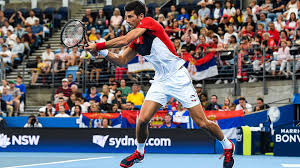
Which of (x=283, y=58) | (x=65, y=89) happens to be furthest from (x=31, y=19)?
(x=283, y=58)

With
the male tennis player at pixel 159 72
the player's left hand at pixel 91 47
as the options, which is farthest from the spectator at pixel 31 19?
the player's left hand at pixel 91 47

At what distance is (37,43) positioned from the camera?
79.7 feet

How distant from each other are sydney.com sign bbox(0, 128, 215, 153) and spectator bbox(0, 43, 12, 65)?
7.29m

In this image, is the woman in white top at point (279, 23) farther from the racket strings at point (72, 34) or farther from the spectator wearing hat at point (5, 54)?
the racket strings at point (72, 34)

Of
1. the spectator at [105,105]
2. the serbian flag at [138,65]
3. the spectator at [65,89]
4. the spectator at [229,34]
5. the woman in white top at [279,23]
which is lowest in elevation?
the spectator at [105,105]

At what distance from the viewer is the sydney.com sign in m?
14.8

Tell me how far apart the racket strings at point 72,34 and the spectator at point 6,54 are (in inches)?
579

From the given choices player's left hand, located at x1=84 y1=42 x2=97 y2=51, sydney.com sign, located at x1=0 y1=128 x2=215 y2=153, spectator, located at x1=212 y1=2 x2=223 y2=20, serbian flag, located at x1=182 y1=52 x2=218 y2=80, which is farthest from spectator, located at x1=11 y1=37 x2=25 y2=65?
player's left hand, located at x1=84 y1=42 x2=97 y2=51

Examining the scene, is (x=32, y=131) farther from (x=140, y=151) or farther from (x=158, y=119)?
(x=140, y=151)

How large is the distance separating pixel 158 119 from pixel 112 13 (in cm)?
995

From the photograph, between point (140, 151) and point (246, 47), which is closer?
point (140, 151)

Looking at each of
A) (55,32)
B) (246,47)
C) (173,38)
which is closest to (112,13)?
(55,32)

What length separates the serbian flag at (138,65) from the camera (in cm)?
1855

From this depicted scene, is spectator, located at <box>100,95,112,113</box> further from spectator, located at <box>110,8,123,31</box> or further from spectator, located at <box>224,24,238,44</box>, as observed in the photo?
spectator, located at <box>110,8,123,31</box>
